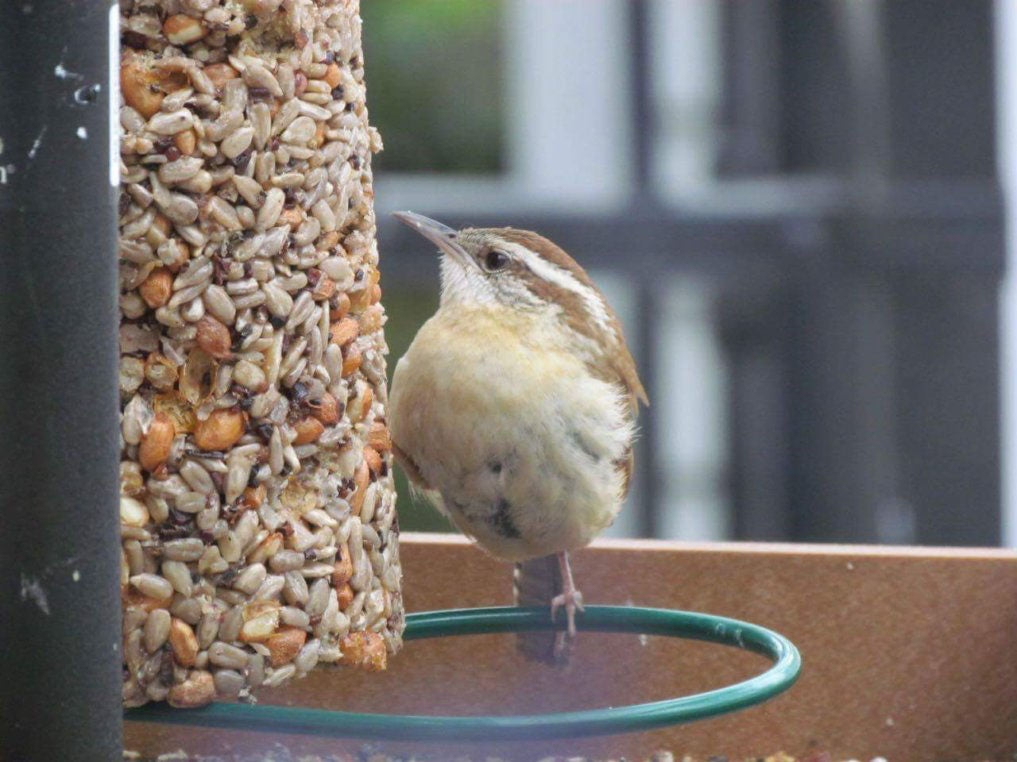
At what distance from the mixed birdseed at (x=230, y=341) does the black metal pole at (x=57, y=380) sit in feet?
0.87

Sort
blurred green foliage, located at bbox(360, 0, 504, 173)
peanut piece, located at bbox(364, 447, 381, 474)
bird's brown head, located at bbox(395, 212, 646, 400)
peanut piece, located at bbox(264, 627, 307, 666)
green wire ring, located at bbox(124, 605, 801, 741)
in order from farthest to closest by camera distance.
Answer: blurred green foliage, located at bbox(360, 0, 504, 173) < bird's brown head, located at bbox(395, 212, 646, 400) < peanut piece, located at bbox(364, 447, 381, 474) < peanut piece, located at bbox(264, 627, 307, 666) < green wire ring, located at bbox(124, 605, 801, 741)

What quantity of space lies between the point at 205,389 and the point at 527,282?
0.92 metres

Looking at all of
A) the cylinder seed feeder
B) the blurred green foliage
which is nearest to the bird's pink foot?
the cylinder seed feeder

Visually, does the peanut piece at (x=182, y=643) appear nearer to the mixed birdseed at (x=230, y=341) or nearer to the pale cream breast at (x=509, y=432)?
the mixed birdseed at (x=230, y=341)

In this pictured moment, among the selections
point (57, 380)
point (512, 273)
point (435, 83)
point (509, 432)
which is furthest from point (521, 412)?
point (435, 83)

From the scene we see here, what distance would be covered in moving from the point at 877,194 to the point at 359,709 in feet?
11.7

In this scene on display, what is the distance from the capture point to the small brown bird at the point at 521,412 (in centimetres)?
263

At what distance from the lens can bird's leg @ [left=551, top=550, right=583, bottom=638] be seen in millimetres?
2605

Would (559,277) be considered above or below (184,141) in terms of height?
below

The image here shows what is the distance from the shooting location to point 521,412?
262cm

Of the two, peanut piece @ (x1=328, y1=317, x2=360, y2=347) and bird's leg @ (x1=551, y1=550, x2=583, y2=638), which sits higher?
peanut piece @ (x1=328, y1=317, x2=360, y2=347)

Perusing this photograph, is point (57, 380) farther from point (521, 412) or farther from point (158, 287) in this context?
point (521, 412)

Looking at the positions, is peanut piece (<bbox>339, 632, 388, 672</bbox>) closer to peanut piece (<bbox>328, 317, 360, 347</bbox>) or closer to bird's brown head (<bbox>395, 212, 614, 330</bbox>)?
peanut piece (<bbox>328, 317, 360, 347</bbox>)

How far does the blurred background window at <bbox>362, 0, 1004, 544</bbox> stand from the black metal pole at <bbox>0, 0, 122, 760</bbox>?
13.2ft
